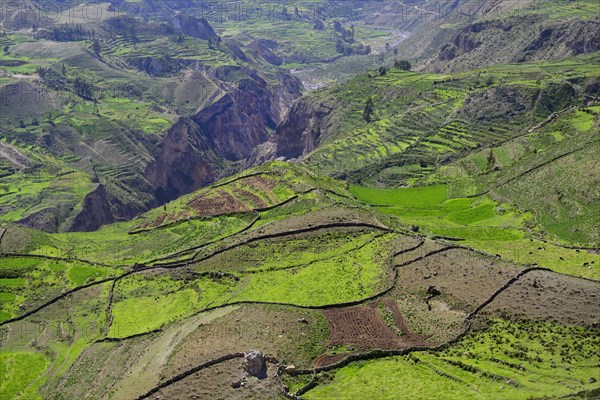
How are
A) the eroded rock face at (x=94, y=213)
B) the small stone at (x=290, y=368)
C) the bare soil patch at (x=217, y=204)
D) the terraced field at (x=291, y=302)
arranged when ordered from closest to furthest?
1. the small stone at (x=290, y=368)
2. the terraced field at (x=291, y=302)
3. the bare soil patch at (x=217, y=204)
4. the eroded rock face at (x=94, y=213)

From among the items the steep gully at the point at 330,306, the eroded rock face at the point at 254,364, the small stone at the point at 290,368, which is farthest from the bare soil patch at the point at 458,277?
the eroded rock face at the point at 254,364

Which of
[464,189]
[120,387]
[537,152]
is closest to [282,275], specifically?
[120,387]

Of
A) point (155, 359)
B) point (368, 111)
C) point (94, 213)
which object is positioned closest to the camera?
point (155, 359)

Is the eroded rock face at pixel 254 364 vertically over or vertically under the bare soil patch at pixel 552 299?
under

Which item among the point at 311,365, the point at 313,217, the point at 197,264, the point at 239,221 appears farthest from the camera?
the point at 239,221

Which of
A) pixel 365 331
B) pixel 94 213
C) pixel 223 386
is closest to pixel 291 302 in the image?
pixel 365 331

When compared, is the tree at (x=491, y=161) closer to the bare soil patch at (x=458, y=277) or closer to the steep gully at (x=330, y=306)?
the steep gully at (x=330, y=306)

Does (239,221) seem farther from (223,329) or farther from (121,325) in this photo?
(223,329)

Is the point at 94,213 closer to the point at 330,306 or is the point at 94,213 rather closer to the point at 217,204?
the point at 217,204

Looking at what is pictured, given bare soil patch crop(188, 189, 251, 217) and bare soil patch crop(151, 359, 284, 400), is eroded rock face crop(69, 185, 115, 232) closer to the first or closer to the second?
bare soil patch crop(188, 189, 251, 217)
